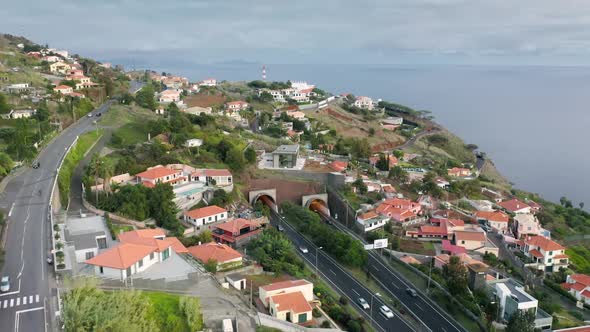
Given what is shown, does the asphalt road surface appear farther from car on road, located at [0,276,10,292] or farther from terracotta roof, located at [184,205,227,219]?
terracotta roof, located at [184,205,227,219]

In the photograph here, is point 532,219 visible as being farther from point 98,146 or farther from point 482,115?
point 482,115

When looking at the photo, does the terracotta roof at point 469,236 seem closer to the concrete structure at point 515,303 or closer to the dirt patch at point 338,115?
the concrete structure at point 515,303

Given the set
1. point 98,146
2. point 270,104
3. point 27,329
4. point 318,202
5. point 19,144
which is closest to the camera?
point 27,329

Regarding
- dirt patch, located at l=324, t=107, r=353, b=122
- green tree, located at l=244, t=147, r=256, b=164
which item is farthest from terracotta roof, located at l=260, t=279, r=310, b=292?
dirt patch, located at l=324, t=107, r=353, b=122

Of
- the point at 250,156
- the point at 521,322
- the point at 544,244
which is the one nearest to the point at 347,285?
the point at 521,322

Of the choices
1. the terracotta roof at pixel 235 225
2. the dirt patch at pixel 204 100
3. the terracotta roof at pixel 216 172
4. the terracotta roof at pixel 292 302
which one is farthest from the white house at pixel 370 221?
the dirt patch at pixel 204 100

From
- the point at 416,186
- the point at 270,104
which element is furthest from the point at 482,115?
the point at 416,186
